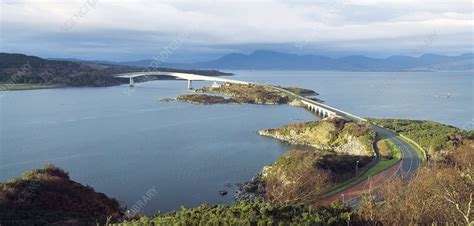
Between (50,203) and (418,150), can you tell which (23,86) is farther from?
(418,150)

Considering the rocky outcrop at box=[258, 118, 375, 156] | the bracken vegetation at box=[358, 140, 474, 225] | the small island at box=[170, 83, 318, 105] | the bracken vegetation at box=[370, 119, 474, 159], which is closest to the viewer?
the bracken vegetation at box=[358, 140, 474, 225]

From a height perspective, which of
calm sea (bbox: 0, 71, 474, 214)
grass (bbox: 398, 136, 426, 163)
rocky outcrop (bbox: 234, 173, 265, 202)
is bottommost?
calm sea (bbox: 0, 71, 474, 214)

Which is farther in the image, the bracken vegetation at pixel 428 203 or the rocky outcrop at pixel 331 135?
the rocky outcrop at pixel 331 135

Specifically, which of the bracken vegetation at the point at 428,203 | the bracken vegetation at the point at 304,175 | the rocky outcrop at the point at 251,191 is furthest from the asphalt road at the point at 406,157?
the rocky outcrop at the point at 251,191

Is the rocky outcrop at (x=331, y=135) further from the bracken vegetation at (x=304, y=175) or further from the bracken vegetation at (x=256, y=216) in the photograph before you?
the bracken vegetation at (x=256, y=216)

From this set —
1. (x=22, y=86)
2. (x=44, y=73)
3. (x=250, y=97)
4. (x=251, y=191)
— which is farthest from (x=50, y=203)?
(x=44, y=73)

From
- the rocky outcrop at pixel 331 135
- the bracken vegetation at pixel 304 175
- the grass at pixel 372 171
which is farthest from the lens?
the rocky outcrop at pixel 331 135

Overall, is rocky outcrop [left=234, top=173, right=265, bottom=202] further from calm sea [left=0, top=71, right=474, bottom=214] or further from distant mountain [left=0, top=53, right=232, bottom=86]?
distant mountain [left=0, top=53, right=232, bottom=86]

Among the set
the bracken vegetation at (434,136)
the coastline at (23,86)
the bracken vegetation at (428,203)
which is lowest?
the coastline at (23,86)

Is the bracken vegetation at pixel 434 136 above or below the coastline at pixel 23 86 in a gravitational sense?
above

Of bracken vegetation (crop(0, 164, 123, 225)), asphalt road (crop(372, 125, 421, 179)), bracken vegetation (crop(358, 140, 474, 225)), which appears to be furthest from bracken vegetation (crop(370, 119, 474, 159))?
bracken vegetation (crop(0, 164, 123, 225))

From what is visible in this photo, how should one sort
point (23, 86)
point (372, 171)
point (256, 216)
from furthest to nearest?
point (23, 86) < point (372, 171) < point (256, 216)

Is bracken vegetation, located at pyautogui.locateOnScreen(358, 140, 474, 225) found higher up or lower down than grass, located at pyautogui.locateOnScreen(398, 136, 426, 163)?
higher up

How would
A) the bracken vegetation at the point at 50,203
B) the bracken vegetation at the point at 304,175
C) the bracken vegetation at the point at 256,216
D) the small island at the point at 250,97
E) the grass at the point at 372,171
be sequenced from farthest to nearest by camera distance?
the small island at the point at 250,97 < the grass at the point at 372,171 < the bracken vegetation at the point at 304,175 < the bracken vegetation at the point at 50,203 < the bracken vegetation at the point at 256,216
